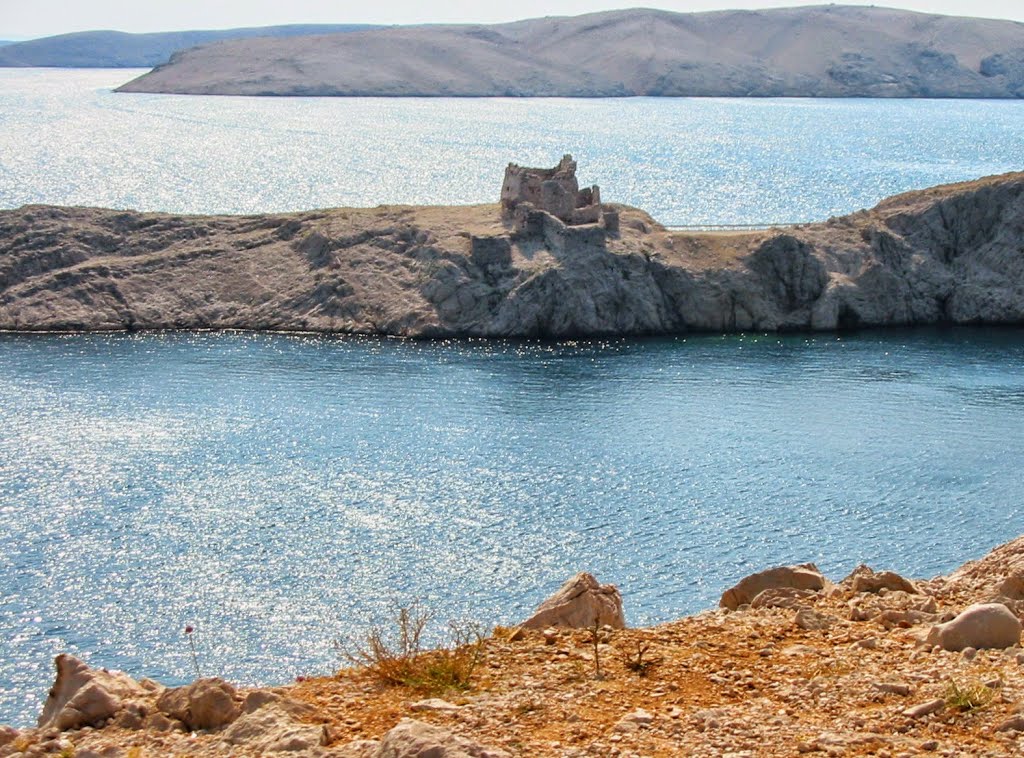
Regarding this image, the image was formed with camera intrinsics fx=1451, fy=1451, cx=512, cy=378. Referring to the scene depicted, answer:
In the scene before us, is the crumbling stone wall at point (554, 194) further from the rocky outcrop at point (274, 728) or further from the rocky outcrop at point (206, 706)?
the rocky outcrop at point (274, 728)

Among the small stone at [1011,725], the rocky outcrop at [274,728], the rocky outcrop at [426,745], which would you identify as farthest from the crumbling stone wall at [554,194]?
the rocky outcrop at [426,745]

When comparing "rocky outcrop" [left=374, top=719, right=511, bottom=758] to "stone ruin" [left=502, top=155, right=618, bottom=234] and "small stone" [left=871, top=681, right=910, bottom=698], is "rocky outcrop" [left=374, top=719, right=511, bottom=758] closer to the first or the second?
"small stone" [left=871, top=681, right=910, bottom=698]

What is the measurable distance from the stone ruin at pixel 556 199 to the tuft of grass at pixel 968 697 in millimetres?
73387

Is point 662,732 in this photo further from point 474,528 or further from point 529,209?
point 529,209

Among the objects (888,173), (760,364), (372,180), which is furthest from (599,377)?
(888,173)

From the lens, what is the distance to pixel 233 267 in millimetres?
87938

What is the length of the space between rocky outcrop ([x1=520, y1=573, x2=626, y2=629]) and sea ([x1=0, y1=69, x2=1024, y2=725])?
4.66 meters

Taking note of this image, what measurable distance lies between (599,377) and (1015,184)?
36.1 metres

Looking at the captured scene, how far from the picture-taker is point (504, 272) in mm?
82625

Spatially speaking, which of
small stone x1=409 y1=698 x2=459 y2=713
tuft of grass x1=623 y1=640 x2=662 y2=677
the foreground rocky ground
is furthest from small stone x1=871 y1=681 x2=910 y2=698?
small stone x1=409 y1=698 x2=459 y2=713

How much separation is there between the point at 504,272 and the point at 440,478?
34566 mm

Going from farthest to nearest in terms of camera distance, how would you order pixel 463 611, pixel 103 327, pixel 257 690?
pixel 103 327 → pixel 463 611 → pixel 257 690

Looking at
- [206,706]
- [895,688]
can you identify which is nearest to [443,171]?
[206,706]

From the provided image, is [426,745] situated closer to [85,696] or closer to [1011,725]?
[85,696]
